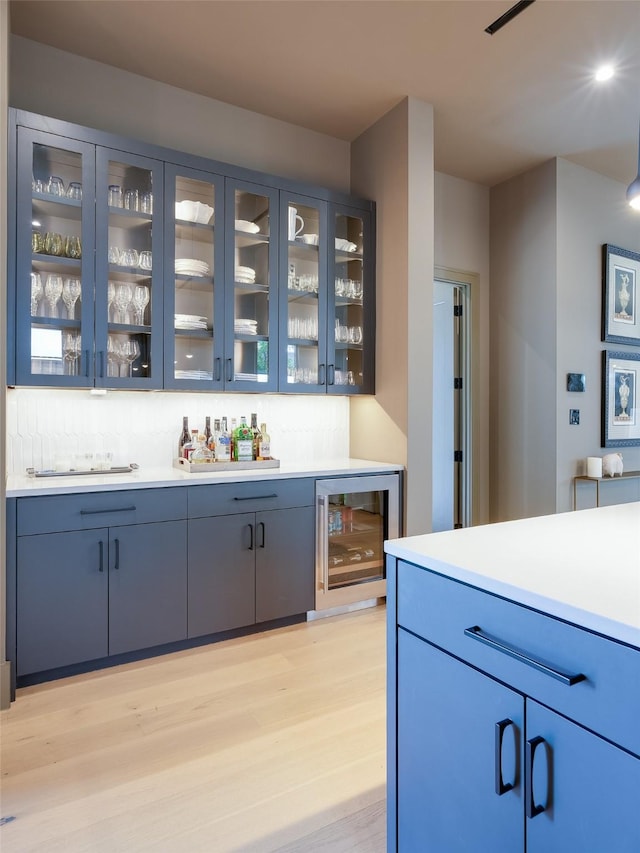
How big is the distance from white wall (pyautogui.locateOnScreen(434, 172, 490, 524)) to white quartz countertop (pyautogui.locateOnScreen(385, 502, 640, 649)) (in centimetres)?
288

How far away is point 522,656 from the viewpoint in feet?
2.97

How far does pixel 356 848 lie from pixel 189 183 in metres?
2.96

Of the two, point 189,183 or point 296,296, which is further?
point 296,296

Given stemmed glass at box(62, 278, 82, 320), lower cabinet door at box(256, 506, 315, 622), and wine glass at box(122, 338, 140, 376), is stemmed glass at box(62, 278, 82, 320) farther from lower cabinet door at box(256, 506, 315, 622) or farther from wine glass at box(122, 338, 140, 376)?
lower cabinet door at box(256, 506, 315, 622)

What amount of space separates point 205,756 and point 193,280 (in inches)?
88.0

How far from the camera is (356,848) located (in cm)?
144

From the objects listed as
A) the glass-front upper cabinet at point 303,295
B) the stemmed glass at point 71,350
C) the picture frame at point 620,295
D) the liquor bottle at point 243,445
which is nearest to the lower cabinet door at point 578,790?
the liquor bottle at point 243,445

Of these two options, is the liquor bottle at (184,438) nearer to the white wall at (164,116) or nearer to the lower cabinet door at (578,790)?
the white wall at (164,116)

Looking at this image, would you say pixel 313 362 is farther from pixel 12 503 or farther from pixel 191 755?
pixel 191 755

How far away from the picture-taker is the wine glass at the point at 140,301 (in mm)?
2723

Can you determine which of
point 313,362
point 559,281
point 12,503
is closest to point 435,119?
point 559,281

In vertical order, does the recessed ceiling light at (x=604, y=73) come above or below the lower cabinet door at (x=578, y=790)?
above

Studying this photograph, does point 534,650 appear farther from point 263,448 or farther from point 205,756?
point 263,448

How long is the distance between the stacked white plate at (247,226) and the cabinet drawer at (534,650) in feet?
7.92
